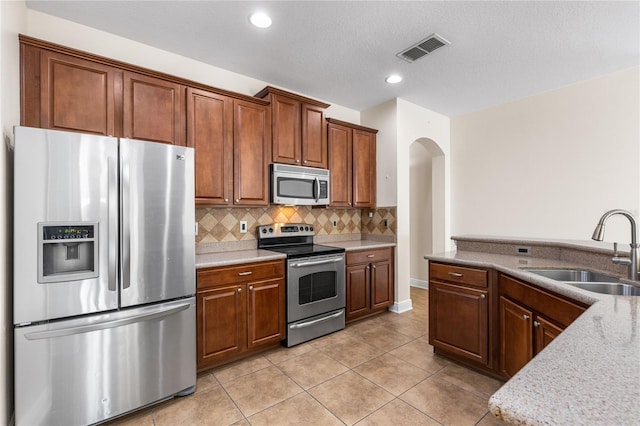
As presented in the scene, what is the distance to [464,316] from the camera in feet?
7.91

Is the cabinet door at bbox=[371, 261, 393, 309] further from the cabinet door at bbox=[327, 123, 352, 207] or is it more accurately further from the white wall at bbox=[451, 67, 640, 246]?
the white wall at bbox=[451, 67, 640, 246]

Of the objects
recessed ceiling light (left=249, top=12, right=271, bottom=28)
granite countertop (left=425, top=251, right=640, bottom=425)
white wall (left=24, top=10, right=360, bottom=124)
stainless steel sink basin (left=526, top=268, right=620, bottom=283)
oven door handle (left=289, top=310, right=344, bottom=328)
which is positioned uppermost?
recessed ceiling light (left=249, top=12, right=271, bottom=28)

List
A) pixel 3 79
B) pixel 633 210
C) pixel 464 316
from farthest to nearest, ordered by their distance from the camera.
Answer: pixel 633 210 < pixel 464 316 < pixel 3 79

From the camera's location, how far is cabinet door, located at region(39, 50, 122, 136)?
1.97m

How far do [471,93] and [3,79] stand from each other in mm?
4312

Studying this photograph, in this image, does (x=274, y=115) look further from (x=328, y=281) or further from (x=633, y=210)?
(x=633, y=210)

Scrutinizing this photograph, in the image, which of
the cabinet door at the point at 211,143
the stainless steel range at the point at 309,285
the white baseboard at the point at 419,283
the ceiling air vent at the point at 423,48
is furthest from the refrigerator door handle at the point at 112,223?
the white baseboard at the point at 419,283

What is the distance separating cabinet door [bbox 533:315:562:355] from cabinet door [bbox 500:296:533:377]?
5 centimetres

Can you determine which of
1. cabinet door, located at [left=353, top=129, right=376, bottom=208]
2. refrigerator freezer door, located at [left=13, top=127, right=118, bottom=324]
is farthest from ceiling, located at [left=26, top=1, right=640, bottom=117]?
refrigerator freezer door, located at [left=13, top=127, right=118, bottom=324]

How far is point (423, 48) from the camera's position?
265cm

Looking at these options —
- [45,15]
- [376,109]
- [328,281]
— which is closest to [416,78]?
[376,109]

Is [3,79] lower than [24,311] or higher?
higher

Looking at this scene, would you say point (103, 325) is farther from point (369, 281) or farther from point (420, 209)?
point (420, 209)

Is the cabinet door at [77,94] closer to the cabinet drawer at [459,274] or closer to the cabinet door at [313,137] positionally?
the cabinet door at [313,137]
